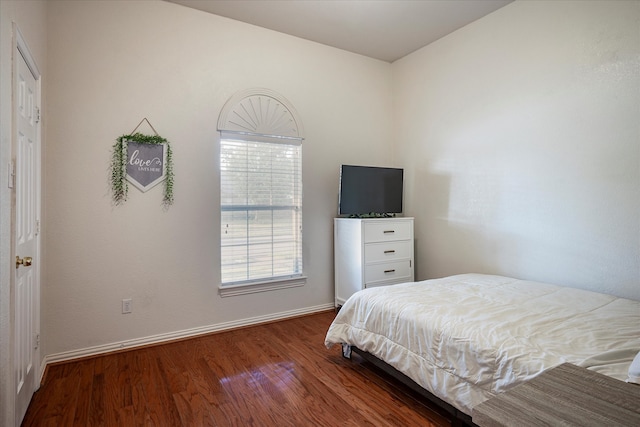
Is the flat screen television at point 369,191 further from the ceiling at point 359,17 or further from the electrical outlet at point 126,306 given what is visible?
the electrical outlet at point 126,306

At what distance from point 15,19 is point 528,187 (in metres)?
3.59

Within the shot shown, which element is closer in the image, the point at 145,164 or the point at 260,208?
the point at 145,164

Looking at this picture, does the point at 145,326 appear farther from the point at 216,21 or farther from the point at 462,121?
the point at 462,121

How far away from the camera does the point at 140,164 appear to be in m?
2.86

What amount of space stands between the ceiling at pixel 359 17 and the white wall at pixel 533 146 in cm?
22

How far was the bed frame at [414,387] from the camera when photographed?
1.70 metres

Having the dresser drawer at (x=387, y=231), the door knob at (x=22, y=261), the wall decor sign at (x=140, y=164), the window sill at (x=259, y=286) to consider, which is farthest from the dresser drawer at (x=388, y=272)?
the door knob at (x=22, y=261)

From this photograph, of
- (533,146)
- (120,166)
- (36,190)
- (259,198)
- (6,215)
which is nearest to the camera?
(6,215)

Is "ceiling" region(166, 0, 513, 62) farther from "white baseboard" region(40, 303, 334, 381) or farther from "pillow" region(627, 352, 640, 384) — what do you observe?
"pillow" region(627, 352, 640, 384)

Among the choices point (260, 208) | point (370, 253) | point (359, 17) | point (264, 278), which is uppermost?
point (359, 17)

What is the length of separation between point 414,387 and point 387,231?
1.81 metres

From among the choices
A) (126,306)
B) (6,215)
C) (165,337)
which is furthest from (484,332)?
(126,306)

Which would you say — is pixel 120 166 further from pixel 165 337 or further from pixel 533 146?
pixel 533 146

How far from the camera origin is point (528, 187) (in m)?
2.96
